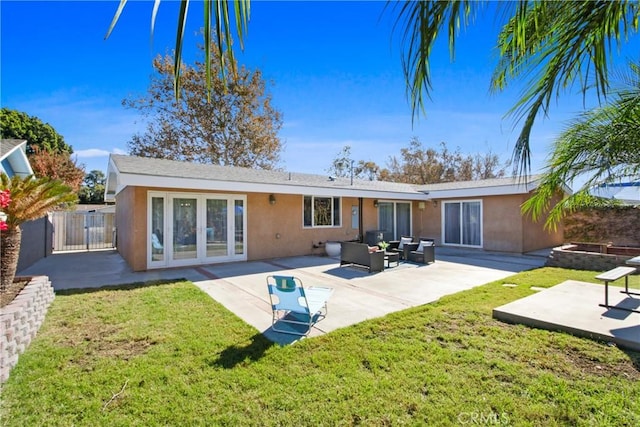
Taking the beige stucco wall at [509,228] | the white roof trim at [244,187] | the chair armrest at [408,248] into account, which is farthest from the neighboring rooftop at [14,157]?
the beige stucco wall at [509,228]

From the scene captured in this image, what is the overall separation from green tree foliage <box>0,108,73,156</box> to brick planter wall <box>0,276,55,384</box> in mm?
28405

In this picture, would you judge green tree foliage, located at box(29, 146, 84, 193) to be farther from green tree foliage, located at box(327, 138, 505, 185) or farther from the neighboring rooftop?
green tree foliage, located at box(327, 138, 505, 185)

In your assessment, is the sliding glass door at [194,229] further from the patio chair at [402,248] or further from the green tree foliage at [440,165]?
the green tree foliage at [440,165]

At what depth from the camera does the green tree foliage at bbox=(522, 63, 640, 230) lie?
9.29 feet

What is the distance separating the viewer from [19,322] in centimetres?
450

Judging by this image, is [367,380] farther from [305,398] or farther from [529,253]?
[529,253]

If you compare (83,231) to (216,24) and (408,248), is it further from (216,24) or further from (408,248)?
(216,24)

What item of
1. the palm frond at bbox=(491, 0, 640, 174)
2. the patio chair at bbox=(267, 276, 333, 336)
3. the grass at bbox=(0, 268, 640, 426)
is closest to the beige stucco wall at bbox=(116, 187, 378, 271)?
the grass at bbox=(0, 268, 640, 426)

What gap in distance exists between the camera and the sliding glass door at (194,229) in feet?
35.1

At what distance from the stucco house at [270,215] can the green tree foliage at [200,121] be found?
869 cm

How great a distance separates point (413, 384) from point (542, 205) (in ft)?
8.83

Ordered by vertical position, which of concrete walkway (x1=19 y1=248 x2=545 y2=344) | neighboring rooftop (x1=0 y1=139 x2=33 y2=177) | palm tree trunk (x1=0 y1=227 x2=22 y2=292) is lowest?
concrete walkway (x1=19 y1=248 x2=545 y2=344)

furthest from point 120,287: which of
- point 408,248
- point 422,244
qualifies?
point 422,244

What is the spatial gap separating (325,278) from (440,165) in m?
29.0
